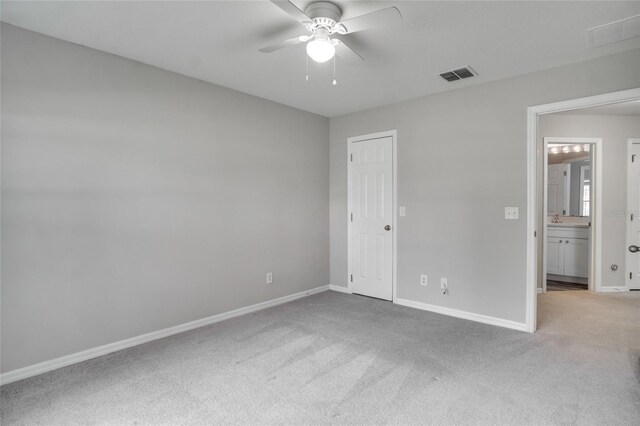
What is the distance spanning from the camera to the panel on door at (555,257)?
17.7 ft

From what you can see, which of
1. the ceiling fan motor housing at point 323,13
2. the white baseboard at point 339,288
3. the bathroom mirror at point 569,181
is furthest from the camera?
the bathroom mirror at point 569,181

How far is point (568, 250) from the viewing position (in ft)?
17.5

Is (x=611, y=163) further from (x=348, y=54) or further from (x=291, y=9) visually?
(x=291, y=9)

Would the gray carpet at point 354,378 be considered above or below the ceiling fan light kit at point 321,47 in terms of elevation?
below

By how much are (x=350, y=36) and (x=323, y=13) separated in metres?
0.46

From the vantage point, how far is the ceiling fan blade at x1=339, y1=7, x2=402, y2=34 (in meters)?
1.87

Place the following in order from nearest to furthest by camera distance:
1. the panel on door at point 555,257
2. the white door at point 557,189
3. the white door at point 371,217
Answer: the white door at point 371,217 → the panel on door at point 555,257 → the white door at point 557,189

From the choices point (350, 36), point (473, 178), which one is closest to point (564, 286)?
point (473, 178)

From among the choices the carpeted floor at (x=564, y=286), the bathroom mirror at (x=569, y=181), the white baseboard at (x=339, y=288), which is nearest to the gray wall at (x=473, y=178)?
the white baseboard at (x=339, y=288)

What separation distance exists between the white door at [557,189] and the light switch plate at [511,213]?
12.3ft

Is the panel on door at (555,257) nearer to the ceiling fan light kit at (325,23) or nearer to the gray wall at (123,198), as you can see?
the gray wall at (123,198)

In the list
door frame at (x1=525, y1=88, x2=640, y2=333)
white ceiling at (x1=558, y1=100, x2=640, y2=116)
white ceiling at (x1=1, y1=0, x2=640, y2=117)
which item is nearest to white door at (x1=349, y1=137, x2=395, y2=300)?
white ceiling at (x1=1, y1=0, x2=640, y2=117)

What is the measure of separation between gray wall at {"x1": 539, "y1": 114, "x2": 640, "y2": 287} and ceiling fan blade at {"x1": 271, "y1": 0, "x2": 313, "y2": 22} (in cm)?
425

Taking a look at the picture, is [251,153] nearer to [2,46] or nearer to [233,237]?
[233,237]
